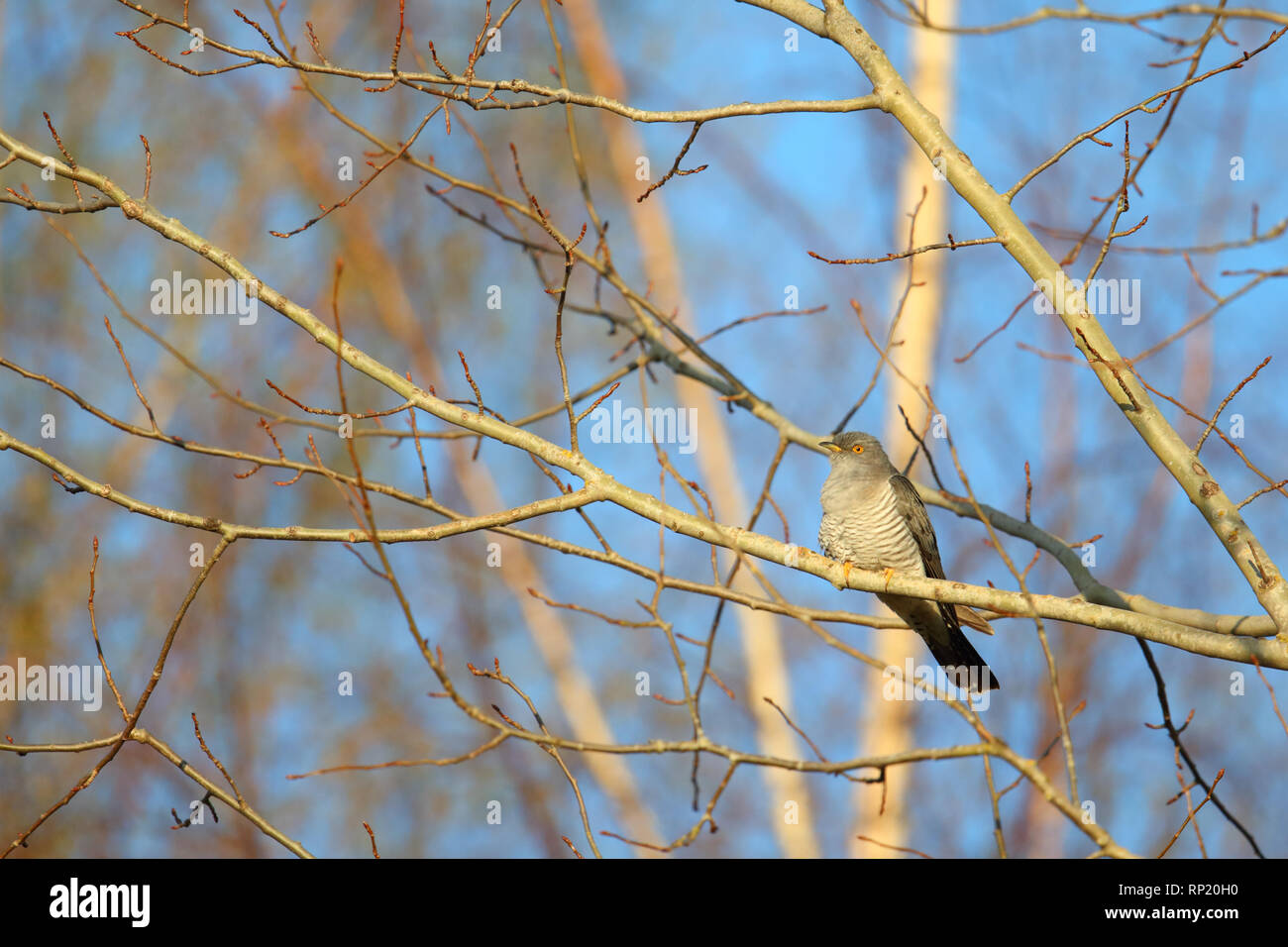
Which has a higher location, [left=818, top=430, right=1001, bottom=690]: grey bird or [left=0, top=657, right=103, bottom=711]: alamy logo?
[left=818, top=430, right=1001, bottom=690]: grey bird

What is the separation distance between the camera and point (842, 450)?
6.36 m

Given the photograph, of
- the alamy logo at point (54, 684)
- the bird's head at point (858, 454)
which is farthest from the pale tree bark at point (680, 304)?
the alamy logo at point (54, 684)

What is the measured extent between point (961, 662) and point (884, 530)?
33.0 inches

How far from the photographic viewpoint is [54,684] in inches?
453

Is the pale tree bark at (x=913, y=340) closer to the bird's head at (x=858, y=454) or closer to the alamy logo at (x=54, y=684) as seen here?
the bird's head at (x=858, y=454)

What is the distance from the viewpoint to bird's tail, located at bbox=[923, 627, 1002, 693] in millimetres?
5641

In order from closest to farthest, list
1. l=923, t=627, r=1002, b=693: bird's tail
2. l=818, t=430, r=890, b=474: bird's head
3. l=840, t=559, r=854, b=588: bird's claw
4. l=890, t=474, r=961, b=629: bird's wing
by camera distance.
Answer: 1. l=840, t=559, r=854, b=588: bird's claw
2. l=923, t=627, r=1002, b=693: bird's tail
3. l=890, t=474, r=961, b=629: bird's wing
4. l=818, t=430, r=890, b=474: bird's head

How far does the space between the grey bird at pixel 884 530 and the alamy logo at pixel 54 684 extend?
26.3 ft

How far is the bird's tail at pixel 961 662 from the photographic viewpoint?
18.5 ft

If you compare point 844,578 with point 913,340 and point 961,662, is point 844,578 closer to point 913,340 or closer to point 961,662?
point 961,662
